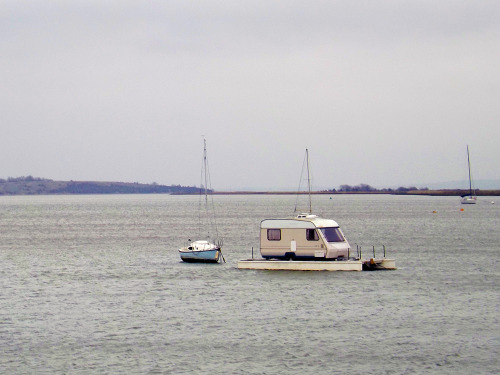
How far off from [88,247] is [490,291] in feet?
172

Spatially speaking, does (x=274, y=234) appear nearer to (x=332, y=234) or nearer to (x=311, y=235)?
(x=311, y=235)

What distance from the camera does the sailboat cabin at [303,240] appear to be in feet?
182

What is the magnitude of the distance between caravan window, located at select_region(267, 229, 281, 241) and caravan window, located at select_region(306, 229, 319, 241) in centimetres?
215

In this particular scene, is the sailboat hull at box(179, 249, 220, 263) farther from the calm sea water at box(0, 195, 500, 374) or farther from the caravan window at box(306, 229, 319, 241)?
the caravan window at box(306, 229, 319, 241)

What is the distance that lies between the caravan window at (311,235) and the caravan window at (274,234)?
215cm

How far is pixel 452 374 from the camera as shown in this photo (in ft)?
95.0

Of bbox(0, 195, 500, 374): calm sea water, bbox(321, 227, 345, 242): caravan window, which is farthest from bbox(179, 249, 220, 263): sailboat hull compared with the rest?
bbox(321, 227, 345, 242): caravan window

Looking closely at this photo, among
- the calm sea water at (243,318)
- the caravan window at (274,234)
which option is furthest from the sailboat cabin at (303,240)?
the calm sea water at (243,318)

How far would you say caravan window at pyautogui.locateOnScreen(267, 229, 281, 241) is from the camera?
2217 inches

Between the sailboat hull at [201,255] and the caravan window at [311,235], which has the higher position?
the caravan window at [311,235]

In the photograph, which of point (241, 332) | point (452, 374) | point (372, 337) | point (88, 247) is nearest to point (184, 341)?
point (241, 332)

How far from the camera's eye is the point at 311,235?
55406 millimetres

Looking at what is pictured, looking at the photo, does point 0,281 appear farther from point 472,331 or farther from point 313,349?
point 472,331

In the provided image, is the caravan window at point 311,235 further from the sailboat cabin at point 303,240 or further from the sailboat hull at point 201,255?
the sailboat hull at point 201,255
